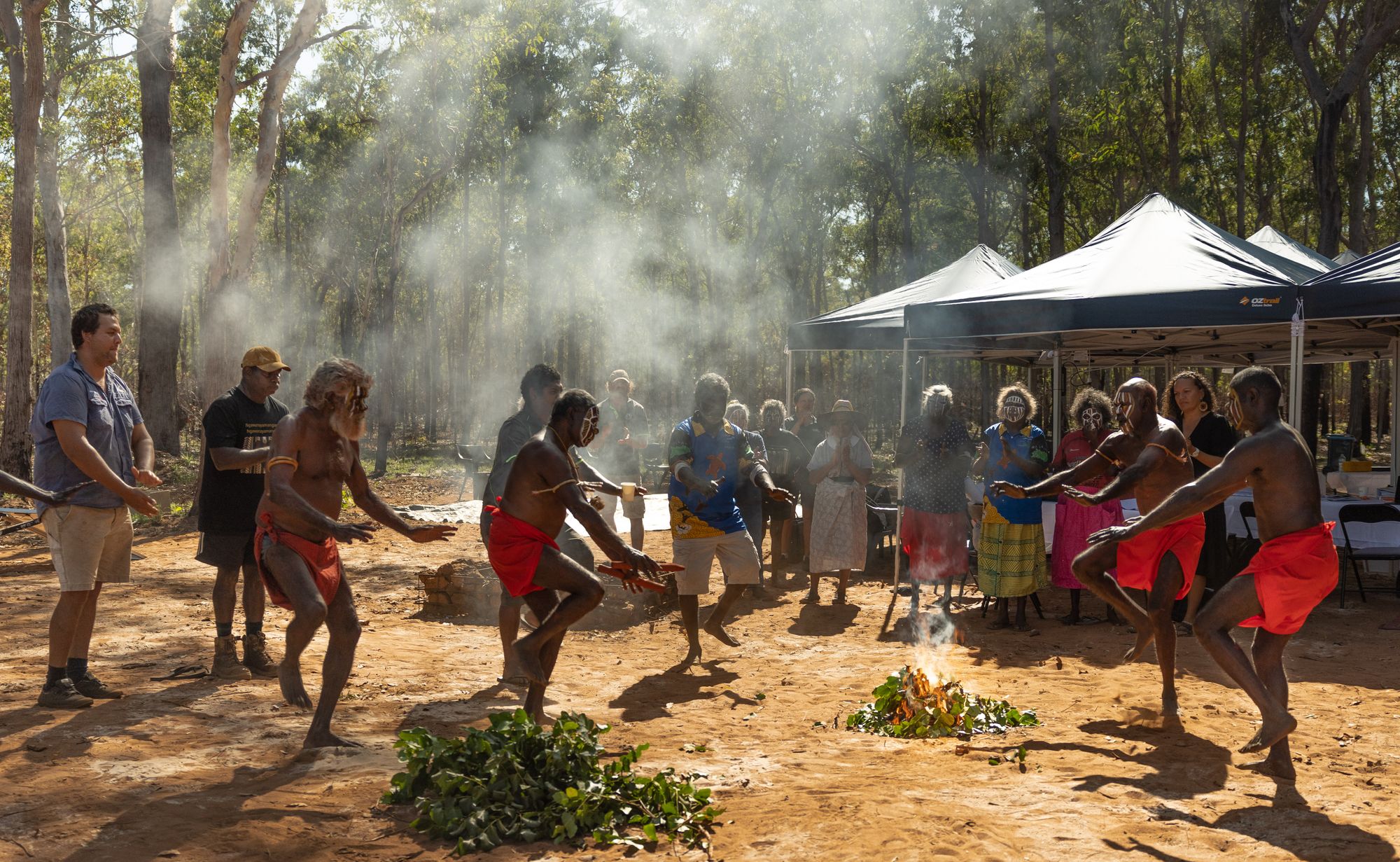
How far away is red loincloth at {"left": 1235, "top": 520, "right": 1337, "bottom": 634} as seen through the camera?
14.9 feet

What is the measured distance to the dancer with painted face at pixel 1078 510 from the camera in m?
8.34

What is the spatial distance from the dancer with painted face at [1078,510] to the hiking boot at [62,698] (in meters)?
6.84

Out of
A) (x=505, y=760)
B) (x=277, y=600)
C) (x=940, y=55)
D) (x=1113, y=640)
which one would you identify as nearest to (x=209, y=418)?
(x=277, y=600)

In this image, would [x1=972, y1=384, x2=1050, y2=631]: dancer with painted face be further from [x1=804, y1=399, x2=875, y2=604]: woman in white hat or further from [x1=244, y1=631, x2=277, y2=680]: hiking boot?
[x1=244, y1=631, x2=277, y2=680]: hiking boot

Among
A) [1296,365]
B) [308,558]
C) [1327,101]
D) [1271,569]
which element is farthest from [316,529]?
[1327,101]

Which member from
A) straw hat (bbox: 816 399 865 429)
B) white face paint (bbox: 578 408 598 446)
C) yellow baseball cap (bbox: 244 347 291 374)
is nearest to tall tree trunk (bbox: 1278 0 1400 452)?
straw hat (bbox: 816 399 865 429)

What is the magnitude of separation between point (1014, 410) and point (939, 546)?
1.25 meters

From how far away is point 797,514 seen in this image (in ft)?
39.9

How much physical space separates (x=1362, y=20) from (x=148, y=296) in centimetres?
2289

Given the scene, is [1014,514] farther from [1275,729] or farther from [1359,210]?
[1359,210]

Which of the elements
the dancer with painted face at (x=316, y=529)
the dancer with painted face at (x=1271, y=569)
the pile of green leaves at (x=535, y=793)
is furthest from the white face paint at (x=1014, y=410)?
the dancer with painted face at (x=316, y=529)

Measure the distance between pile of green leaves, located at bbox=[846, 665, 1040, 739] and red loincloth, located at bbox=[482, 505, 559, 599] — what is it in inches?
78.9

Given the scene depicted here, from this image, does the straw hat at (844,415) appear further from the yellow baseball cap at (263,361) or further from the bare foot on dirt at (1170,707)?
the yellow baseball cap at (263,361)

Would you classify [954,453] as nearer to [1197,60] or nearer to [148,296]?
[148,296]
